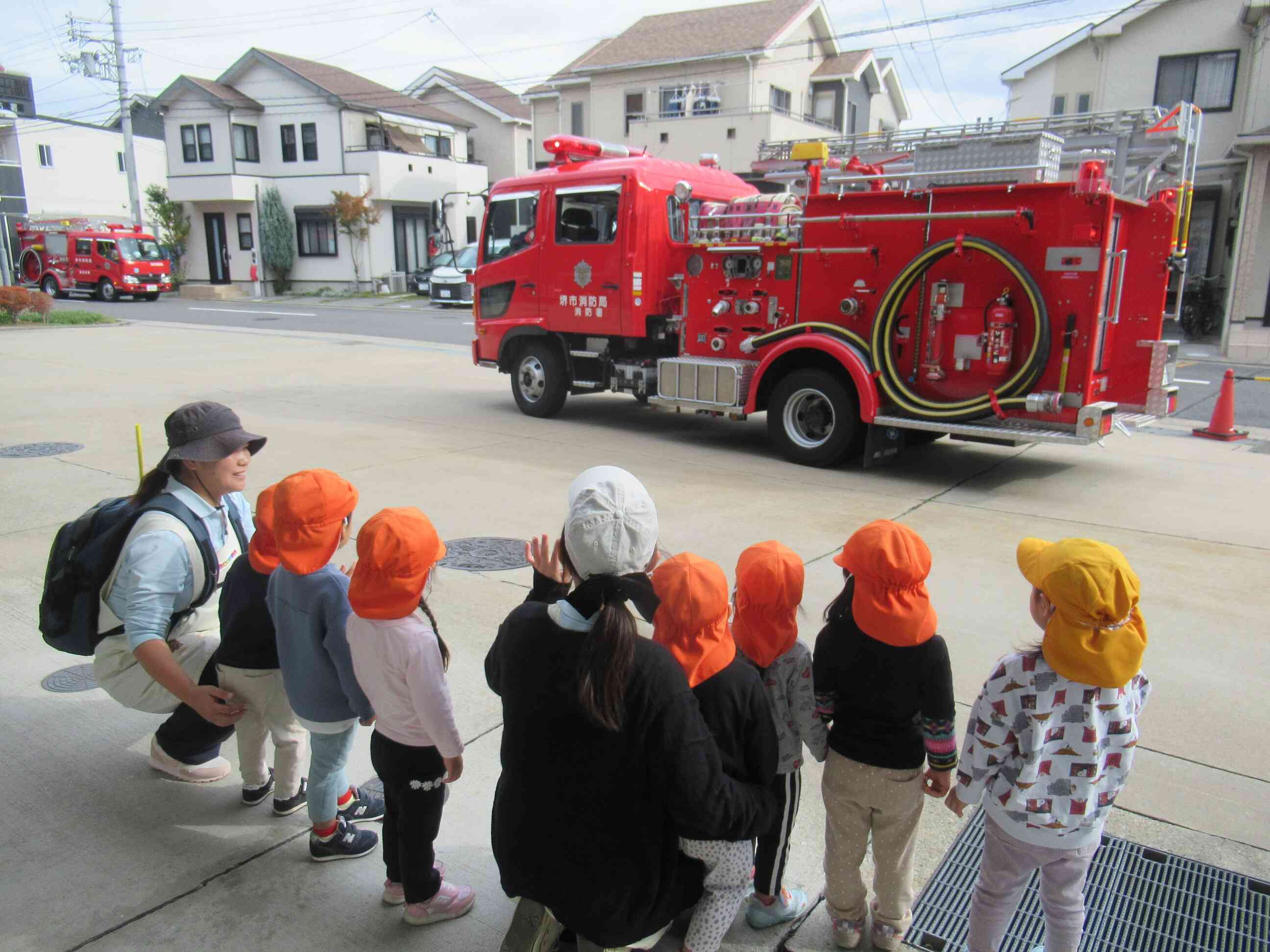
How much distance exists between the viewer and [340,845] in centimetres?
292

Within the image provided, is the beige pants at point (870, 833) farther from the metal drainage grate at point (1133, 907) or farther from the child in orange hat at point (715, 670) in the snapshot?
the child in orange hat at point (715, 670)

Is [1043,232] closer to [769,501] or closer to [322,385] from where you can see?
[769,501]

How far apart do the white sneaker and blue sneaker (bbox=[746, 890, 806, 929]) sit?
1966 millimetres

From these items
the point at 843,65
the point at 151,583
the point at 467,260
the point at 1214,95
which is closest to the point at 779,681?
the point at 151,583

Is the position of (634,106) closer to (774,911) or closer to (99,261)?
(99,261)

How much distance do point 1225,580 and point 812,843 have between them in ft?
12.8

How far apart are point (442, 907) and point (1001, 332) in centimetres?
625

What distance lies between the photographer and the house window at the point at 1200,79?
72.1 ft

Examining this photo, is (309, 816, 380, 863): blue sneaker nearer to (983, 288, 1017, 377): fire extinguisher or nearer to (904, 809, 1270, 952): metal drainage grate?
(904, 809, 1270, 952): metal drainage grate

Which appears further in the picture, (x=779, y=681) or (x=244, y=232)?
(x=244, y=232)

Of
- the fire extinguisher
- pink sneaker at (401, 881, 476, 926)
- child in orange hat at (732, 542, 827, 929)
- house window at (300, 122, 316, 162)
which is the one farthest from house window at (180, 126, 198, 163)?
child in orange hat at (732, 542, 827, 929)

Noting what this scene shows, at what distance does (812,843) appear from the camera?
3059 millimetres

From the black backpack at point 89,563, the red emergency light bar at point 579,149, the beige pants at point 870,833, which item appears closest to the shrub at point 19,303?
the red emergency light bar at point 579,149

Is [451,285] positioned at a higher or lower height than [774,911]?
higher
